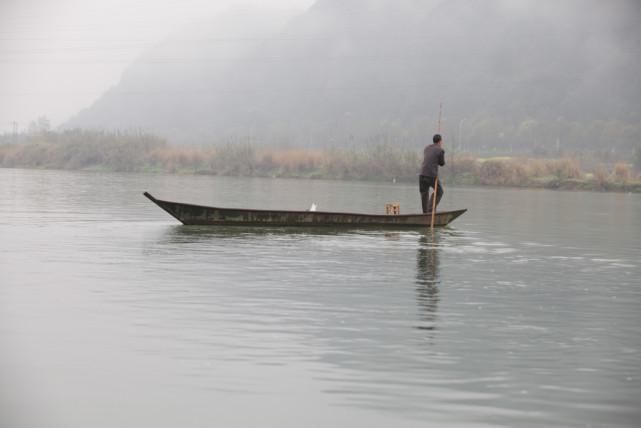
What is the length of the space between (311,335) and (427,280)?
5285mm

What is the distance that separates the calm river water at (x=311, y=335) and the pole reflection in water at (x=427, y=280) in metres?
0.04

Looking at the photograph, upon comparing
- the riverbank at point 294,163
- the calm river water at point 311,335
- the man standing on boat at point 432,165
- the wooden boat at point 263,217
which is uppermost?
the riverbank at point 294,163

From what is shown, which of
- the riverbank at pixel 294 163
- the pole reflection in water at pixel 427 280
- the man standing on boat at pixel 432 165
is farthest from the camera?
the riverbank at pixel 294 163

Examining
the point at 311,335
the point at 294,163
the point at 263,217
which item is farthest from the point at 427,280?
the point at 294,163

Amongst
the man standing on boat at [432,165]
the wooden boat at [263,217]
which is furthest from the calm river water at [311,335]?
the man standing on boat at [432,165]

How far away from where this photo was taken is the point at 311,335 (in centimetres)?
1020

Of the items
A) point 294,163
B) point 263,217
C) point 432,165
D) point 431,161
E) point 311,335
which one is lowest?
point 311,335

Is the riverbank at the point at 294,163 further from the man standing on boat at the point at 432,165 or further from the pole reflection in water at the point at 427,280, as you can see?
the pole reflection in water at the point at 427,280

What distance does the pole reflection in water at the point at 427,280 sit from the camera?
11.6 metres

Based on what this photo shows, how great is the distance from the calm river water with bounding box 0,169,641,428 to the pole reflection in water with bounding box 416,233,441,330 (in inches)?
1.7

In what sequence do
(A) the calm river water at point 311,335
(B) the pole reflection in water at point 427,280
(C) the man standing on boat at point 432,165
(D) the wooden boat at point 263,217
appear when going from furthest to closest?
1. (C) the man standing on boat at point 432,165
2. (D) the wooden boat at point 263,217
3. (B) the pole reflection in water at point 427,280
4. (A) the calm river water at point 311,335

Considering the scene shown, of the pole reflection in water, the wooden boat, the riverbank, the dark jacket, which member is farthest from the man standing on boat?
→ the riverbank

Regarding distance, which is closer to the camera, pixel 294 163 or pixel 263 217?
pixel 263 217

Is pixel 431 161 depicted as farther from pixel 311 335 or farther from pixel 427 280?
pixel 311 335
